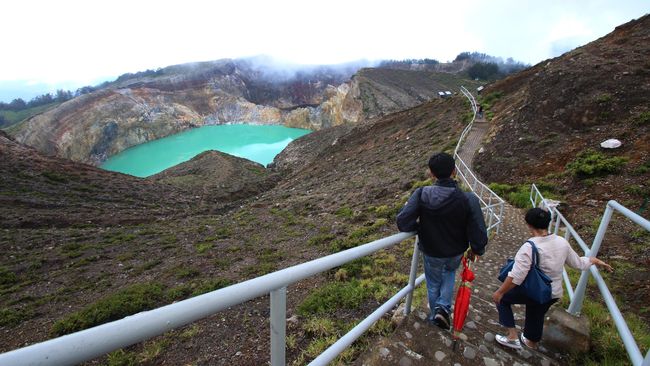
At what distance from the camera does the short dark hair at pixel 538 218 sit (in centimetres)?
323

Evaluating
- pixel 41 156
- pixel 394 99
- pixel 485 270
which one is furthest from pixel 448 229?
pixel 394 99

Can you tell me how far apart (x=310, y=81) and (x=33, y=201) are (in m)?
146

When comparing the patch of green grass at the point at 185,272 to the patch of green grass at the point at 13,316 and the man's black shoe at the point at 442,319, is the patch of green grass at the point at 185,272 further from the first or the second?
the man's black shoe at the point at 442,319

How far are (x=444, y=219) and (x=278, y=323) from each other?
7.09 ft

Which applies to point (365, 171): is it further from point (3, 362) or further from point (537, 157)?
point (3, 362)

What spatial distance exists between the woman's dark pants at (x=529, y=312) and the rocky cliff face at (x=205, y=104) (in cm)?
7053

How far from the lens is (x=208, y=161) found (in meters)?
47.8

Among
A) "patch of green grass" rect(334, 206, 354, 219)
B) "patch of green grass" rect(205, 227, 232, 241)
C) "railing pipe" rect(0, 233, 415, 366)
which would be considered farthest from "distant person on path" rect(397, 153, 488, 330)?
"patch of green grass" rect(205, 227, 232, 241)

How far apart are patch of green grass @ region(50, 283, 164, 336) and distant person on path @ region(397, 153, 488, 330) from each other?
8083 millimetres

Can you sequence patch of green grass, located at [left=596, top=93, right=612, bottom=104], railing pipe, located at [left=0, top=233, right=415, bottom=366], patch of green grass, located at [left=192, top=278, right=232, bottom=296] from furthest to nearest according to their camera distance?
patch of green grass, located at [left=596, top=93, right=612, bottom=104], patch of green grass, located at [left=192, top=278, right=232, bottom=296], railing pipe, located at [left=0, top=233, right=415, bottom=366]

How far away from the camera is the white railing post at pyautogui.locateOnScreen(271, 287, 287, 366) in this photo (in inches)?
65.8

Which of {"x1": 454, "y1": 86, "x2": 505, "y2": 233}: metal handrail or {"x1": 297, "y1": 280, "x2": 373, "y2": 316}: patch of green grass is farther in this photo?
{"x1": 454, "y1": 86, "x2": 505, "y2": 233}: metal handrail

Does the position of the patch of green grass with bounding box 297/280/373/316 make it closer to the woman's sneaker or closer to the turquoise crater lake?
the woman's sneaker

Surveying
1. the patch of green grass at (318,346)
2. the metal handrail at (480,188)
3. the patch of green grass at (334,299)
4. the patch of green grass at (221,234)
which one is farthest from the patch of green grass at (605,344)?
the patch of green grass at (221,234)
